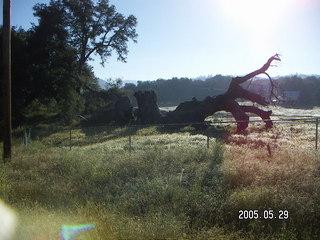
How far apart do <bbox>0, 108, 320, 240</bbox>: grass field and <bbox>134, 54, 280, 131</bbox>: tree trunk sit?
15561 mm

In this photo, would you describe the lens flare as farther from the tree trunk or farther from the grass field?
→ the tree trunk

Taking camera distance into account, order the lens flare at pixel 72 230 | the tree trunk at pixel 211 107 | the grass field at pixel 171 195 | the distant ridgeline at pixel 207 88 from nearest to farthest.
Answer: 1. the lens flare at pixel 72 230
2. the grass field at pixel 171 195
3. the tree trunk at pixel 211 107
4. the distant ridgeline at pixel 207 88

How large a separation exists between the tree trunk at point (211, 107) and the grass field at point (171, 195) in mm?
15561

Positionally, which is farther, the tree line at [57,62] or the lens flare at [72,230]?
the tree line at [57,62]

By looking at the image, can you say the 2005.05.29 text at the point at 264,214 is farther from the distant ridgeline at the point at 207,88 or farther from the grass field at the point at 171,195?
the distant ridgeline at the point at 207,88

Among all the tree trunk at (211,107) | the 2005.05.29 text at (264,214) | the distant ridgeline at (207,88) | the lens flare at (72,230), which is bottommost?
the lens flare at (72,230)

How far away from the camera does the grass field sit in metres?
5.96

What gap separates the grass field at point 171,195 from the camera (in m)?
5.96

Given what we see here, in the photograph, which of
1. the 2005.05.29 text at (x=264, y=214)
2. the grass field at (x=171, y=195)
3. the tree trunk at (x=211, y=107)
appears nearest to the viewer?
the grass field at (x=171, y=195)

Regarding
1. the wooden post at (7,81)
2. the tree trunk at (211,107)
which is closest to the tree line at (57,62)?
the tree trunk at (211,107)

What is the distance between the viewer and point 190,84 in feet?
342

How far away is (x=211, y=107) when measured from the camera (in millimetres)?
30141

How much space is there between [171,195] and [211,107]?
23.1 metres

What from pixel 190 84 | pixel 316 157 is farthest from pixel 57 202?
pixel 190 84
